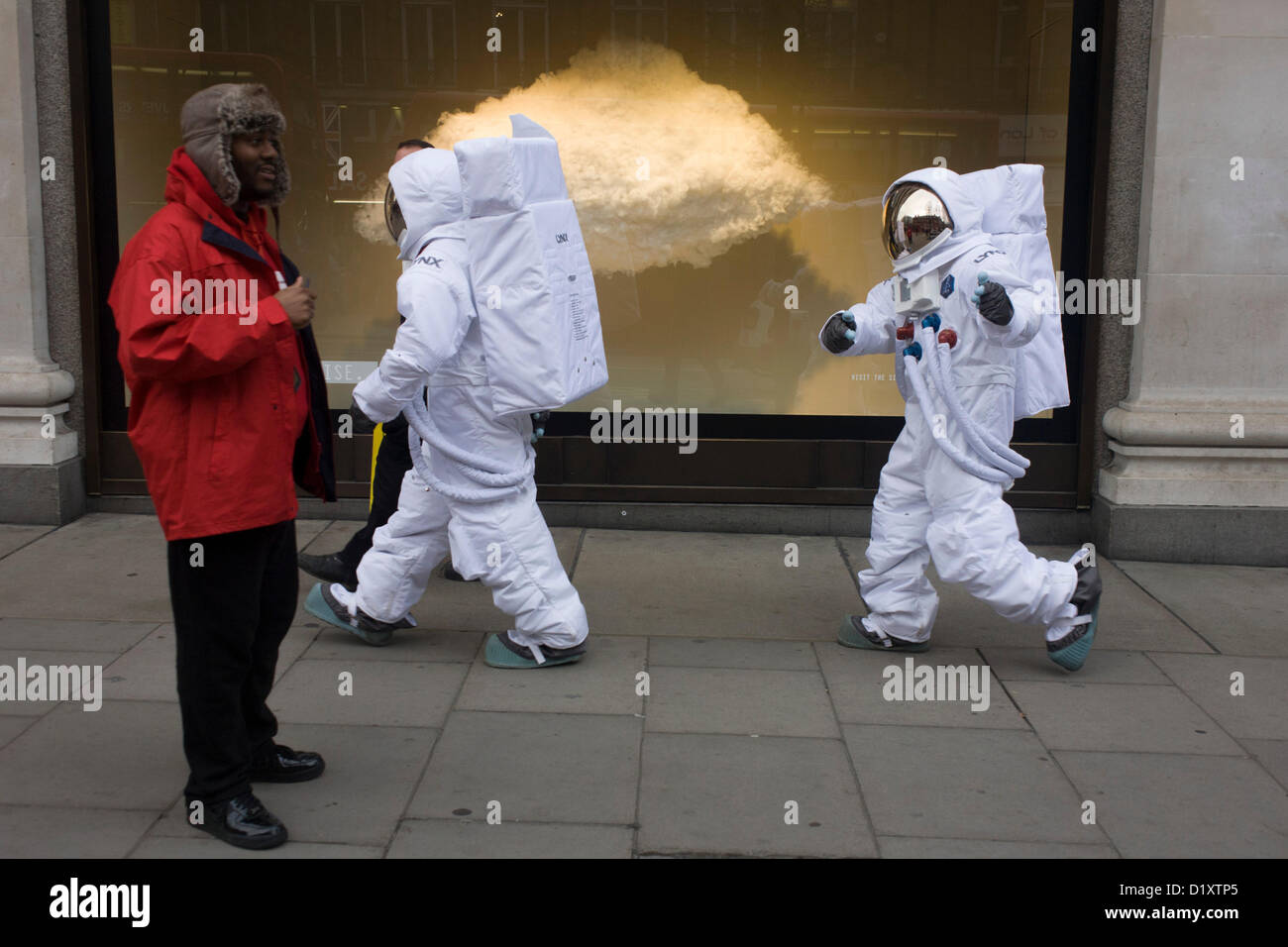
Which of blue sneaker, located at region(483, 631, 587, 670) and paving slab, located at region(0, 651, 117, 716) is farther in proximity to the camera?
blue sneaker, located at region(483, 631, 587, 670)

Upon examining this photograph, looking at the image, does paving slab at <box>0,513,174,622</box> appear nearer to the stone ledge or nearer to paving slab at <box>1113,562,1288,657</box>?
the stone ledge

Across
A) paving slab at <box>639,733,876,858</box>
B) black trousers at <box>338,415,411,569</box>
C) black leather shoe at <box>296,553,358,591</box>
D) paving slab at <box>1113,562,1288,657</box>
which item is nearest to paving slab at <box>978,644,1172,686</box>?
paving slab at <box>1113,562,1288,657</box>

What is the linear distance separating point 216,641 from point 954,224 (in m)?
2.86

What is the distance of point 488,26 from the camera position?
680cm

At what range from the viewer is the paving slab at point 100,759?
12.0ft

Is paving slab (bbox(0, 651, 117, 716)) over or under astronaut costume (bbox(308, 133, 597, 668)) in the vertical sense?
under

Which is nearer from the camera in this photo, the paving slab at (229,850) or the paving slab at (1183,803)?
the paving slab at (229,850)

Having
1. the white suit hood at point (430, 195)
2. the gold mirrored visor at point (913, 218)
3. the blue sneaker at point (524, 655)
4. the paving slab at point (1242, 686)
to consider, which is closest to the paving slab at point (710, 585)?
the blue sneaker at point (524, 655)

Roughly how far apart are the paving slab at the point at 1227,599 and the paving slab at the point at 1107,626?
2.6 inches

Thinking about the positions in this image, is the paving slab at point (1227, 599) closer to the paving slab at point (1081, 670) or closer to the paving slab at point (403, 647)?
the paving slab at point (1081, 670)

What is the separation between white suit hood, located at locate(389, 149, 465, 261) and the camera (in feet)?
14.8

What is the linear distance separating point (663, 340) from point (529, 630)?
2.72 metres

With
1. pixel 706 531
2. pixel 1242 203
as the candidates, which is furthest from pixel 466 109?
pixel 1242 203

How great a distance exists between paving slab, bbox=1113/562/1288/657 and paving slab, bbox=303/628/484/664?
2.70 m
